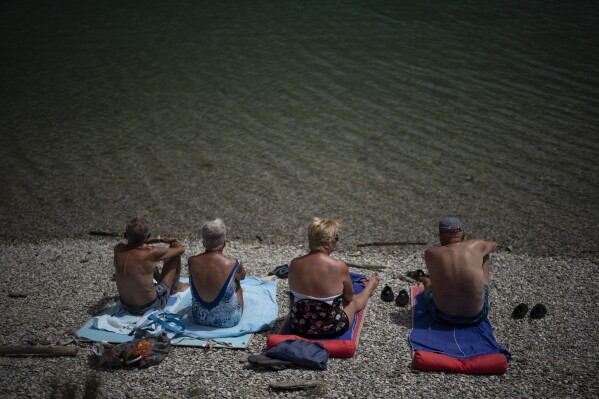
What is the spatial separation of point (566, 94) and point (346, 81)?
7.10 metres

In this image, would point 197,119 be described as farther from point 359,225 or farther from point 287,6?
point 287,6

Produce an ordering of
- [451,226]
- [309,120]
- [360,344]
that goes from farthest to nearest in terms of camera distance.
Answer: [309,120], [451,226], [360,344]

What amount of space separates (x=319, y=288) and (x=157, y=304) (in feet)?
8.01

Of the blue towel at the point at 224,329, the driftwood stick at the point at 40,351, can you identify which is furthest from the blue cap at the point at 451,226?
the driftwood stick at the point at 40,351

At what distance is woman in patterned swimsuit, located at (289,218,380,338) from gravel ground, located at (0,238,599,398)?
1.67 ft

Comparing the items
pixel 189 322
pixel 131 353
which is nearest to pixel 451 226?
pixel 189 322

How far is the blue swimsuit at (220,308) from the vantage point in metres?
7.75

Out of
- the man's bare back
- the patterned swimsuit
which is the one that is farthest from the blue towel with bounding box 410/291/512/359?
the patterned swimsuit

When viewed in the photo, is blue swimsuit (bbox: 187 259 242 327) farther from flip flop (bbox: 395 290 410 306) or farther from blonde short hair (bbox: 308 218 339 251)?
flip flop (bbox: 395 290 410 306)

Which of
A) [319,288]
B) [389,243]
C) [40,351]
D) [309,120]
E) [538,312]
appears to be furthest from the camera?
[309,120]

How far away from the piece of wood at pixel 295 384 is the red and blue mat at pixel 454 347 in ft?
3.92

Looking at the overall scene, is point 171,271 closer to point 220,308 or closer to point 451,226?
point 220,308

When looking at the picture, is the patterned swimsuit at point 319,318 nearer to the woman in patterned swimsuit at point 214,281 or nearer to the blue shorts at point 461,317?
the woman in patterned swimsuit at point 214,281

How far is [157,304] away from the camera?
8297mm
